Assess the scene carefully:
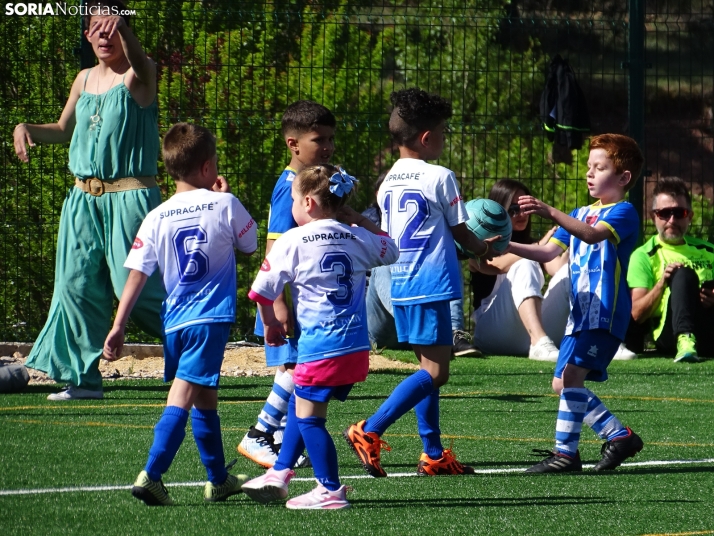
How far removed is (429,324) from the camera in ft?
18.6

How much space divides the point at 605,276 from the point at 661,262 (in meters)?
5.23

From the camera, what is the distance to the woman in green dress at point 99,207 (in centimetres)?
748

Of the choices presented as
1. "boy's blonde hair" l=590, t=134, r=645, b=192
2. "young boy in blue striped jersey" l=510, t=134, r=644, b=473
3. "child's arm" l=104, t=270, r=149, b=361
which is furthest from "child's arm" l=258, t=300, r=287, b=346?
"boy's blonde hair" l=590, t=134, r=645, b=192

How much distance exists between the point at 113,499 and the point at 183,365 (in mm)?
561

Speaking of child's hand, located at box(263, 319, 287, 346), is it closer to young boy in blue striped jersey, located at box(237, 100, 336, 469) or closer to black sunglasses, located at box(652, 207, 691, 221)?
young boy in blue striped jersey, located at box(237, 100, 336, 469)

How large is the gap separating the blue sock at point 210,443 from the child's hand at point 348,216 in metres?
0.90

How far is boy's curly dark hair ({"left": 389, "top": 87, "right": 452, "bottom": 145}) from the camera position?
5.90m

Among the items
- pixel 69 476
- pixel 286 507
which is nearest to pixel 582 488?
pixel 286 507

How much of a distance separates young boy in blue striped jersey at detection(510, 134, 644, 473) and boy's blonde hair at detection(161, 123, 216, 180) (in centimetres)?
143

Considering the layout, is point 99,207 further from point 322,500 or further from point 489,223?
point 322,500

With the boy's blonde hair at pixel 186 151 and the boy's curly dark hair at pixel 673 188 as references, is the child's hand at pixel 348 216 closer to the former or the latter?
the boy's blonde hair at pixel 186 151

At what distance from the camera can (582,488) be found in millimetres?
5129

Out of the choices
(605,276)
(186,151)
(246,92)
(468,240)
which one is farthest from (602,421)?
(246,92)

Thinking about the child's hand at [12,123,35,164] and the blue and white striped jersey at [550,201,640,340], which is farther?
the child's hand at [12,123,35,164]
